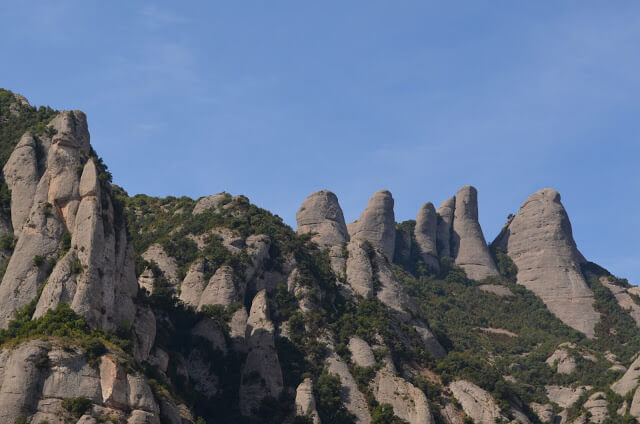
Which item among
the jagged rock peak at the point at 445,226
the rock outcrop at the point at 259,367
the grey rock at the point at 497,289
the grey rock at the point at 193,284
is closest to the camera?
the rock outcrop at the point at 259,367

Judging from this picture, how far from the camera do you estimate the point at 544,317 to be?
14550 centimetres

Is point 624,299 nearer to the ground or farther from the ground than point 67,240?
farther from the ground

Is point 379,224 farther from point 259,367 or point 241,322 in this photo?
point 259,367

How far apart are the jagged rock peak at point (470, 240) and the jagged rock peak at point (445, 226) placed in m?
0.84

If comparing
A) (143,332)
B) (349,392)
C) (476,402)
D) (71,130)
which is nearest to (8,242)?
(143,332)

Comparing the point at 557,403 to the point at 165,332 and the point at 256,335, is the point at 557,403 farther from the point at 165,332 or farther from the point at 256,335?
the point at 165,332

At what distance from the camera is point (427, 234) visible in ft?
543

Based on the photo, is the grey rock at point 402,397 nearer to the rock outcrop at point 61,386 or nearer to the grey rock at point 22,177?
the rock outcrop at point 61,386

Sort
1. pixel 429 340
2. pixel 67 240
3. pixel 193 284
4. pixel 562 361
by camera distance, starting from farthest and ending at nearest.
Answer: pixel 562 361, pixel 429 340, pixel 193 284, pixel 67 240

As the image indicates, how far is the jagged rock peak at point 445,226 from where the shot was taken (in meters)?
167

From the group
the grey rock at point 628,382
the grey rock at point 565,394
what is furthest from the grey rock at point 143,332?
the grey rock at point 565,394

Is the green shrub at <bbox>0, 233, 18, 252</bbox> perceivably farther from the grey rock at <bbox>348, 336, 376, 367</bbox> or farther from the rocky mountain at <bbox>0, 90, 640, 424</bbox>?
the grey rock at <bbox>348, 336, 376, 367</bbox>

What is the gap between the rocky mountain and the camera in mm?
68250

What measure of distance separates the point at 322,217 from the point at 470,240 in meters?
30.6
